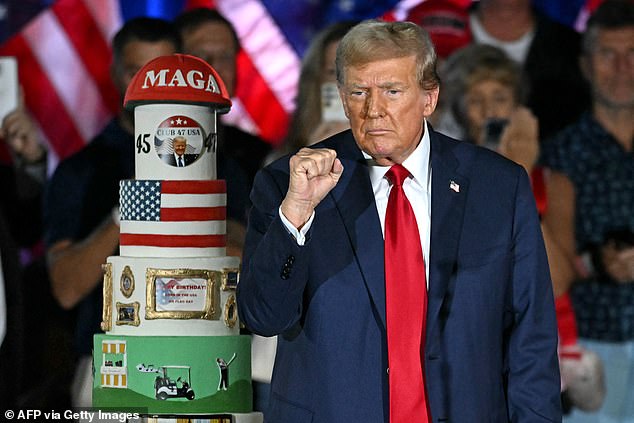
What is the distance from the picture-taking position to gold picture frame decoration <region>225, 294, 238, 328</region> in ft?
12.6

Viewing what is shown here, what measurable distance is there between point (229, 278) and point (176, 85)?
0.64 m

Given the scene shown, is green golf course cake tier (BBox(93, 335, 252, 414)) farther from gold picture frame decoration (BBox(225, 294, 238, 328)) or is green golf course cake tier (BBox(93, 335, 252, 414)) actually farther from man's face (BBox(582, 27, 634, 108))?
man's face (BBox(582, 27, 634, 108))

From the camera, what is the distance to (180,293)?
3.79 m

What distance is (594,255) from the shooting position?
19.4 ft

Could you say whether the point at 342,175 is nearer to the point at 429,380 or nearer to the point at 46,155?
the point at 429,380

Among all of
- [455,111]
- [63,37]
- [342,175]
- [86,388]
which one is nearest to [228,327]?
[342,175]

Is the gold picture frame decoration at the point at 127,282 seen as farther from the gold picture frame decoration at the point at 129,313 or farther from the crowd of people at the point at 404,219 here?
the crowd of people at the point at 404,219

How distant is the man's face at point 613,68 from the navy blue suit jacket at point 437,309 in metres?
3.07

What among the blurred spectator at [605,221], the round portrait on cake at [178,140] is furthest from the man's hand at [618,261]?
the round portrait on cake at [178,140]

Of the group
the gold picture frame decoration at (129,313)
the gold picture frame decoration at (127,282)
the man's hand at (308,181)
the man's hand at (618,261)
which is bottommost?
the gold picture frame decoration at (129,313)

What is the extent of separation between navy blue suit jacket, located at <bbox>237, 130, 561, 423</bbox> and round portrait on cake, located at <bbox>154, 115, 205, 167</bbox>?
69 centimetres

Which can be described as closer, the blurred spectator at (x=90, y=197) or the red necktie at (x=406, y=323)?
the red necktie at (x=406, y=323)

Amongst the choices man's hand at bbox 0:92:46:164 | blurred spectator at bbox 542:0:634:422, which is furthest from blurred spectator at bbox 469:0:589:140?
man's hand at bbox 0:92:46:164

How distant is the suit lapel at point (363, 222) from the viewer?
10.0 feet
